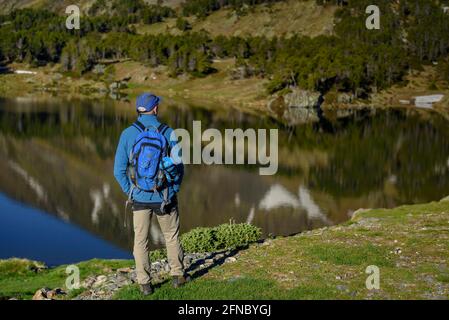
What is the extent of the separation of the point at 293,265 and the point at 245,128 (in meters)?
88.5

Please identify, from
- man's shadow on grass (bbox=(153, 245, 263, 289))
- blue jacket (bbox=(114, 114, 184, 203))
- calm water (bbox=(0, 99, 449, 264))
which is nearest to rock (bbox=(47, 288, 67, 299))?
man's shadow on grass (bbox=(153, 245, 263, 289))

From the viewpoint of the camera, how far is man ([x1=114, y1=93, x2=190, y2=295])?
13.8 metres

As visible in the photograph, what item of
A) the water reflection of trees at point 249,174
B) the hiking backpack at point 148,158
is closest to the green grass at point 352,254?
the hiking backpack at point 148,158

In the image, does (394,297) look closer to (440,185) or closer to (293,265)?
(293,265)

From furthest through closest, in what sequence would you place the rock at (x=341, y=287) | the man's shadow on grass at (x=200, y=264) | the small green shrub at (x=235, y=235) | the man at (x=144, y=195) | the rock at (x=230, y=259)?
the small green shrub at (x=235, y=235) → the rock at (x=230, y=259) → the man's shadow on grass at (x=200, y=264) → the rock at (x=341, y=287) → the man at (x=144, y=195)

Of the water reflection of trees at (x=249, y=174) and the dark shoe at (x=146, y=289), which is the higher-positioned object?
the dark shoe at (x=146, y=289)

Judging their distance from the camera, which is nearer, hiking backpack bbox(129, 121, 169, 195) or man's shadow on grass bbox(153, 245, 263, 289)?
hiking backpack bbox(129, 121, 169, 195)

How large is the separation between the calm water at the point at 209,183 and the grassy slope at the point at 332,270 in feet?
67.0

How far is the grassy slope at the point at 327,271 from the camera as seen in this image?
1440 cm

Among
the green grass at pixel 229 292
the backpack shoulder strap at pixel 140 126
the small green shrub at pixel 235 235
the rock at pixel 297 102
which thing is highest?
the backpack shoulder strap at pixel 140 126

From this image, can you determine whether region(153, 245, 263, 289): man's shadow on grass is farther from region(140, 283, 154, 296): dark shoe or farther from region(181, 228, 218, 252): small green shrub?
region(181, 228, 218, 252): small green shrub

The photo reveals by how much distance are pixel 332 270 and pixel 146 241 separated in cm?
594

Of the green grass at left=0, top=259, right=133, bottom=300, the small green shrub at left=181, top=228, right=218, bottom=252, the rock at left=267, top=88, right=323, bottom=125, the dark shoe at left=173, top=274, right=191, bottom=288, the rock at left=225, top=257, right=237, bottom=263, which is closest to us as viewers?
the dark shoe at left=173, top=274, right=191, bottom=288

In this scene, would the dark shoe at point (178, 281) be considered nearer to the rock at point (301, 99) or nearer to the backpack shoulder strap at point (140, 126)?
the backpack shoulder strap at point (140, 126)
